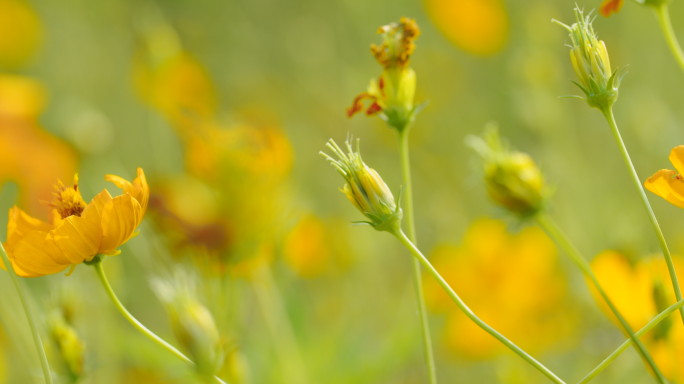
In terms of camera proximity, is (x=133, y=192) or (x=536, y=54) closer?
(x=133, y=192)

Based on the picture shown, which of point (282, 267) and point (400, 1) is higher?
point (400, 1)

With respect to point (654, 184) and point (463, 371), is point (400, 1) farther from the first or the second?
point (654, 184)

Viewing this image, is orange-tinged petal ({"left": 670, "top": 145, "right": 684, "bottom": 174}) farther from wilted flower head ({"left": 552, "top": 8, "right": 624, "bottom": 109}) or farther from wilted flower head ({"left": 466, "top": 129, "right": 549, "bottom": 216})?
wilted flower head ({"left": 466, "top": 129, "right": 549, "bottom": 216})

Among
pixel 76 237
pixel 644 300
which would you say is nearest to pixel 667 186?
pixel 644 300

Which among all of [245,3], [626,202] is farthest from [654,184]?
[245,3]

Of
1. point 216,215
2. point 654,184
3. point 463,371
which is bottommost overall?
point 463,371

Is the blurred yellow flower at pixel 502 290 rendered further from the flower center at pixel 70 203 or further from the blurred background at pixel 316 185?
the flower center at pixel 70 203

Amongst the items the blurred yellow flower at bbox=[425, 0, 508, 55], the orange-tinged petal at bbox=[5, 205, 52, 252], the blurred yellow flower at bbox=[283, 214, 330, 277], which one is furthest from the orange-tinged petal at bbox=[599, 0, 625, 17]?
the blurred yellow flower at bbox=[425, 0, 508, 55]

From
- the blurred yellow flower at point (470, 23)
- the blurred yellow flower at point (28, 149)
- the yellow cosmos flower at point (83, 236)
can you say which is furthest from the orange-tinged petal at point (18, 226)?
the blurred yellow flower at point (470, 23)
